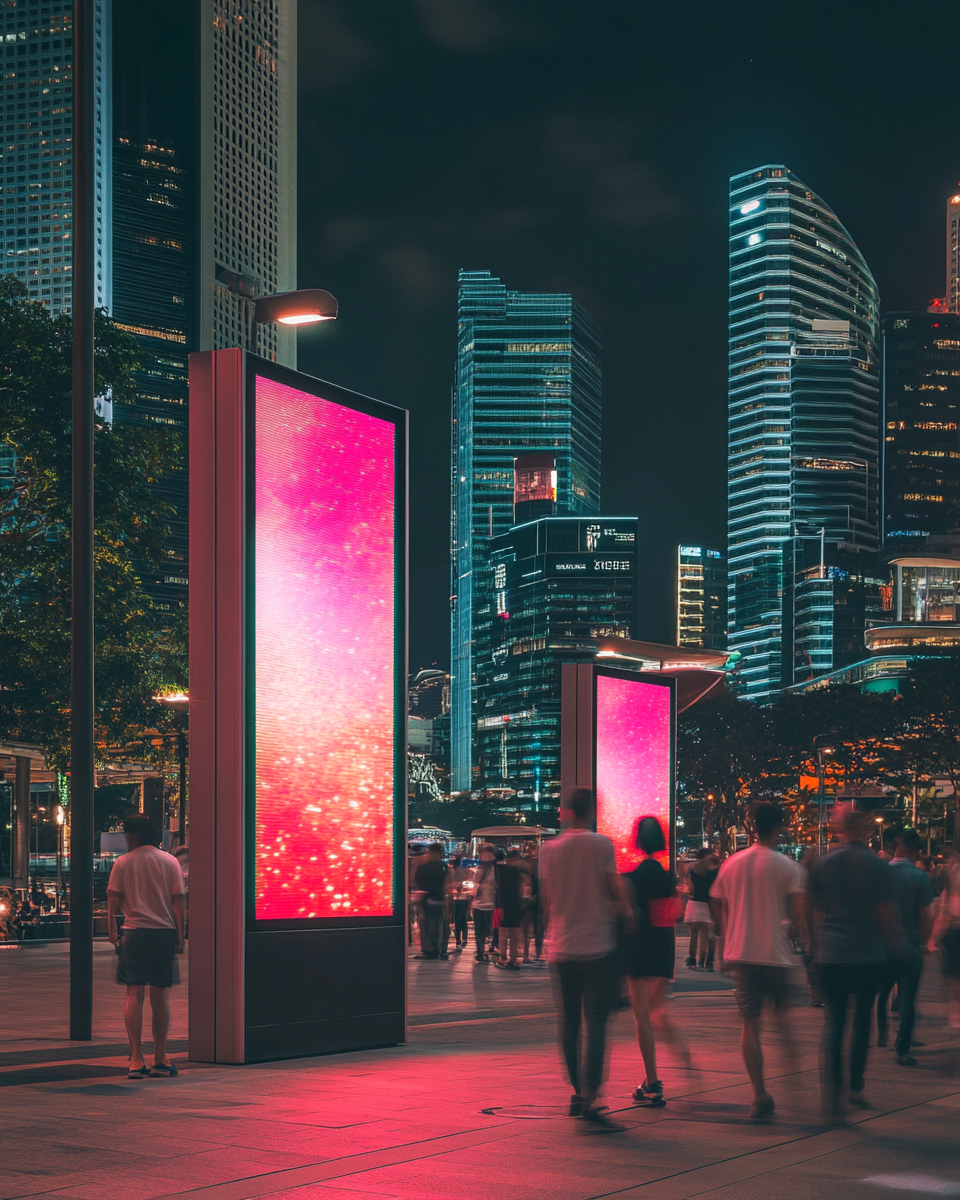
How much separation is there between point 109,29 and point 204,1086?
153 m

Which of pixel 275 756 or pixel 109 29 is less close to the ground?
pixel 109 29

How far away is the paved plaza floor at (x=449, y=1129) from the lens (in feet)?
20.9

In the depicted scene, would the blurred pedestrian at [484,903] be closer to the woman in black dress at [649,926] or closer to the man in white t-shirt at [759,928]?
the woman in black dress at [649,926]

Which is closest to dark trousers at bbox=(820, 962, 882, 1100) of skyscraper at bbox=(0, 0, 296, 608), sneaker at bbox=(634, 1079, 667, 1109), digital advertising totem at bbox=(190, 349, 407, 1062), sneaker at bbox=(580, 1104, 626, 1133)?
sneaker at bbox=(634, 1079, 667, 1109)

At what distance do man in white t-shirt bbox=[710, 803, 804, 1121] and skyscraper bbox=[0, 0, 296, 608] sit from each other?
8096 centimetres

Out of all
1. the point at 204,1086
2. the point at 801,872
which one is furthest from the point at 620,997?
the point at 204,1086

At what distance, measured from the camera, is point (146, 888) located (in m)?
9.76

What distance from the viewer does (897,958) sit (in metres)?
9.32

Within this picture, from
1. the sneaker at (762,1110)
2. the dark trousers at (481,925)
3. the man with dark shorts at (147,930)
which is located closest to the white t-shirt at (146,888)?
the man with dark shorts at (147,930)

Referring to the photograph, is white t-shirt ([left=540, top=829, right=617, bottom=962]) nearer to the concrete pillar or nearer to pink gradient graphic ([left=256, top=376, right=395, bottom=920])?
pink gradient graphic ([left=256, top=376, right=395, bottom=920])

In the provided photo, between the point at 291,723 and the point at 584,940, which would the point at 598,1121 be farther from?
the point at 291,723

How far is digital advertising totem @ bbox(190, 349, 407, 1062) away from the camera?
10.4 m

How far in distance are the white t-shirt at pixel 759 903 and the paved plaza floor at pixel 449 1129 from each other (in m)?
0.87

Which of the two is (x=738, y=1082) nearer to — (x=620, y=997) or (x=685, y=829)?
(x=620, y=997)
